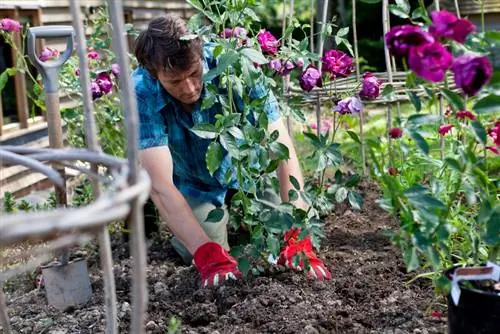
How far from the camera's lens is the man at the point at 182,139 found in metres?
2.15

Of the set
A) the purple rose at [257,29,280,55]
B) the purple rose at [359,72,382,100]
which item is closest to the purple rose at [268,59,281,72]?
the purple rose at [257,29,280,55]

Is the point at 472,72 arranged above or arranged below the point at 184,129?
above

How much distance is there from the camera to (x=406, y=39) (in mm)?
1314

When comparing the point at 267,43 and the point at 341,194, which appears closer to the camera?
the point at 341,194

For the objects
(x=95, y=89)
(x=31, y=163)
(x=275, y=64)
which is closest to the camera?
(x=31, y=163)

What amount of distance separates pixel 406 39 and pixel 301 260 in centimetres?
101

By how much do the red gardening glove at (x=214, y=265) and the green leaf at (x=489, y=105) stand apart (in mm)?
991

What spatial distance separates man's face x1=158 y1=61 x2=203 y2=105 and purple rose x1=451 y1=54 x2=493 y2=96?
1016 millimetres

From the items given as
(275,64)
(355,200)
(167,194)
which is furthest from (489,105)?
(167,194)

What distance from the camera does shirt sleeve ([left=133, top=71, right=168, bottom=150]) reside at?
94.3 inches

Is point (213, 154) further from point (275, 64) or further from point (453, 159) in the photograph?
point (453, 159)

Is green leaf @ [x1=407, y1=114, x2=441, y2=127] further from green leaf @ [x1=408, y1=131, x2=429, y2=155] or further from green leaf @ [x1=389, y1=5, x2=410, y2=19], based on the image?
green leaf @ [x1=389, y1=5, x2=410, y2=19]

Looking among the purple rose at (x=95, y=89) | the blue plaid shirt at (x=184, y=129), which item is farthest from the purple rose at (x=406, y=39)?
the purple rose at (x=95, y=89)

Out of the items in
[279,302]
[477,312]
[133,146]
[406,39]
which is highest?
[406,39]
